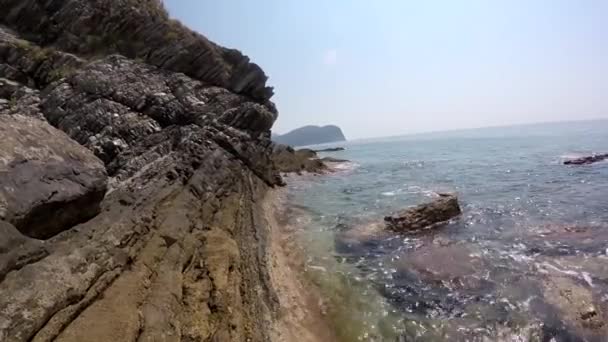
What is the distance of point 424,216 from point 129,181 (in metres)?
12.8

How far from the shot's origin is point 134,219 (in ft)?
29.8

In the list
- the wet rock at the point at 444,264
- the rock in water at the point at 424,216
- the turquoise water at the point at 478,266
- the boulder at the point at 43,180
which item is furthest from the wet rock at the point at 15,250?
the rock in water at the point at 424,216

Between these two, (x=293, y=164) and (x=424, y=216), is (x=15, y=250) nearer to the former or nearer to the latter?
(x=424, y=216)

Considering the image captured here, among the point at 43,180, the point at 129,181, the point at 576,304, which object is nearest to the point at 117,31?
the point at 129,181

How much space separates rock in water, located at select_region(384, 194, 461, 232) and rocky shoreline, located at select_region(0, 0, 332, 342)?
5874 millimetres

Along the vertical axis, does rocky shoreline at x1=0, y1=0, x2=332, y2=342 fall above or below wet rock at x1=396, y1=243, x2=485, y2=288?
above

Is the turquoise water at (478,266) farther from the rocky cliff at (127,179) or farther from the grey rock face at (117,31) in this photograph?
the grey rock face at (117,31)

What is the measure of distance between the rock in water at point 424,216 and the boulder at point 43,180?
12.1 metres

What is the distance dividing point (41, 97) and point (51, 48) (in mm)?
4632

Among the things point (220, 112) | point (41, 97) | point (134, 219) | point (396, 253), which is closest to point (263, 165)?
point (220, 112)

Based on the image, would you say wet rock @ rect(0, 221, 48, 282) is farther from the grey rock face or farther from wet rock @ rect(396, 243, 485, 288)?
the grey rock face

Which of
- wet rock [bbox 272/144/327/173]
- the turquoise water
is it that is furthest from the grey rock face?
wet rock [bbox 272/144/327/173]

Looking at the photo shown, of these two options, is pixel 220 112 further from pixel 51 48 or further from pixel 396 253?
pixel 396 253

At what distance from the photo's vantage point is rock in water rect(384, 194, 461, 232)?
16.4m
